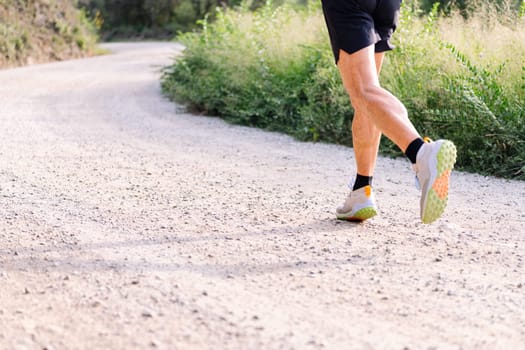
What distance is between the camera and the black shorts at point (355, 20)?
3.59 meters

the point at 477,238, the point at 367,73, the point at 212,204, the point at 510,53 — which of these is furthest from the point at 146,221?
the point at 510,53

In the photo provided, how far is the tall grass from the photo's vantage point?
20.0 feet

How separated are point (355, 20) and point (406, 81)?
3.58m

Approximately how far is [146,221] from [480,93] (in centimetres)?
344

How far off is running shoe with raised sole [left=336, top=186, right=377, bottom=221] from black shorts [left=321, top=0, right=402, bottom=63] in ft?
2.53

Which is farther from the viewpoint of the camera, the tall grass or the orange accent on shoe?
the tall grass

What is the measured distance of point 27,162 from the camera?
20.1 feet

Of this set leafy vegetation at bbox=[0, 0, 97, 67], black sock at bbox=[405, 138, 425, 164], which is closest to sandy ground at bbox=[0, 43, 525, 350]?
black sock at bbox=[405, 138, 425, 164]

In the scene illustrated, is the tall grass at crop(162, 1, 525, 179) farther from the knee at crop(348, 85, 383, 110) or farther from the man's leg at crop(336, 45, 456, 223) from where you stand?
the knee at crop(348, 85, 383, 110)

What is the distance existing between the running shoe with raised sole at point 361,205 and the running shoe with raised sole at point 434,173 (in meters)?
0.60

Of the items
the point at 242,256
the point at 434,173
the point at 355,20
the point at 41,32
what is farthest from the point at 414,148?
the point at 41,32

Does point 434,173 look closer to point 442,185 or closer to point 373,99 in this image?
point 442,185

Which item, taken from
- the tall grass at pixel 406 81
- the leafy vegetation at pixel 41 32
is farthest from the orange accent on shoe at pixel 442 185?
the leafy vegetation at pixel 41 32

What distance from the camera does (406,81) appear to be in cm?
705
